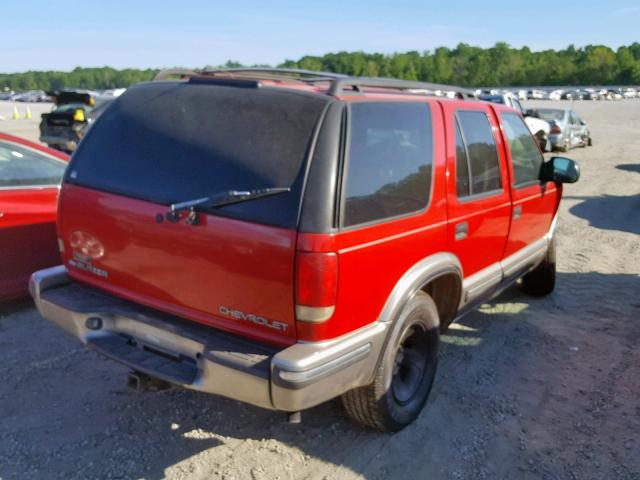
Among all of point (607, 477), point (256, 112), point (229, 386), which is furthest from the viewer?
point (607, 477)

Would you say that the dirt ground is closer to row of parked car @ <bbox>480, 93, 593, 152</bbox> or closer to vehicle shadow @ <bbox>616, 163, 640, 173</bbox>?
vehicle shadow @ <bbox>616, 163, 640, 173</bbox>

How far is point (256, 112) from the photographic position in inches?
113

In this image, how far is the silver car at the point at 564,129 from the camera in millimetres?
18469

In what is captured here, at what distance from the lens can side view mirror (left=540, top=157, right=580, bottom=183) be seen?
480 centimetres

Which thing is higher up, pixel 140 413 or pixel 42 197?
pixel 42 197

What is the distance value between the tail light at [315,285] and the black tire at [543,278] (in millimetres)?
3433

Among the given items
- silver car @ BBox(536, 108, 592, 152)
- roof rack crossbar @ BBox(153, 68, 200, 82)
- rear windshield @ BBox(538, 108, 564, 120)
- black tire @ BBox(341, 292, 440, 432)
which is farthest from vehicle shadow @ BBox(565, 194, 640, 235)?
rear windshield @ BBox(538, 108, 564, 120)

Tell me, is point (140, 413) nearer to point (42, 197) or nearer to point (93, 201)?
point (93, 201)

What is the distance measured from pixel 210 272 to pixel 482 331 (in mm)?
2925

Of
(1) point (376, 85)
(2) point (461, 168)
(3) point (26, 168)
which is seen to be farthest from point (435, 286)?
(3) point (26, 168)

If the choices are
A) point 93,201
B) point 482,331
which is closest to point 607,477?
point 482,331

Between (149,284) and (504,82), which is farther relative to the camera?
(504,82)

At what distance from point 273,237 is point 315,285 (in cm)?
28

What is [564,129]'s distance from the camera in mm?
18969
